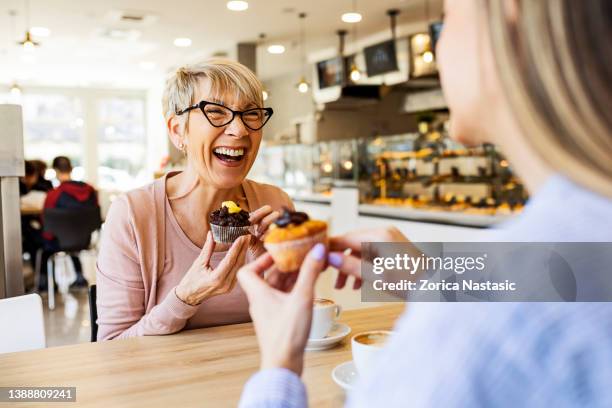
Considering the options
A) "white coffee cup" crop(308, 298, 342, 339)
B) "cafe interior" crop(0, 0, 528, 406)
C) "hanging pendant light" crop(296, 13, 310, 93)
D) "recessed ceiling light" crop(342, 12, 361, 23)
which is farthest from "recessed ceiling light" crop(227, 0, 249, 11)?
"white coffee cup" crop(308, 298, 342, 339)

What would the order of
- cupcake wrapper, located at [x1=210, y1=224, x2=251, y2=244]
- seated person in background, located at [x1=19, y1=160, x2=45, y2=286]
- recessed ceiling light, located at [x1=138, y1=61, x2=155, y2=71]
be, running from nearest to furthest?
cupcake wrapper, located at [x1=210, y1=224, x2=251, y2=244]
seated person in background, located at [x1=19, y1=160, x2=45, y2=286]
recessed ceiling light, located at [x1=138, y1=61, x2=155, y2=71]

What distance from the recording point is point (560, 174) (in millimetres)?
563

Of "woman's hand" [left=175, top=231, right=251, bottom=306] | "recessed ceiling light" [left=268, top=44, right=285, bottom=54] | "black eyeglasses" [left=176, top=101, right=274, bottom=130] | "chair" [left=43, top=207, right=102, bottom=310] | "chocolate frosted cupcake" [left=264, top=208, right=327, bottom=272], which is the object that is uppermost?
"recessed ceiling light" [left=268, top=44, right=285, bottom=54]

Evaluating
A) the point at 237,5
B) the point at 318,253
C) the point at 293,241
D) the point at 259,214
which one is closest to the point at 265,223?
the point at 259,214

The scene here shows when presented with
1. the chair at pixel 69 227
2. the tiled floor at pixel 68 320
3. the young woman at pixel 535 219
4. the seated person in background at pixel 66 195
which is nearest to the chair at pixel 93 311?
the young woman at pixel 535 219

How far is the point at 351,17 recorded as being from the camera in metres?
7.57

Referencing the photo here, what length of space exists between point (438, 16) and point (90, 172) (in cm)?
1003

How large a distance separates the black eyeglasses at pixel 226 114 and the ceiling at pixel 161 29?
17.8 ft

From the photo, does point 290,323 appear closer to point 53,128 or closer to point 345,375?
point 345,375

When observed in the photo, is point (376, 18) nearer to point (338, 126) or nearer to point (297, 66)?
point (338, 126)

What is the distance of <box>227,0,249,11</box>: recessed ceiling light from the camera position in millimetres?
6859

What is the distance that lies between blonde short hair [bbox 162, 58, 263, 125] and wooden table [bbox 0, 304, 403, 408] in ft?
2.42

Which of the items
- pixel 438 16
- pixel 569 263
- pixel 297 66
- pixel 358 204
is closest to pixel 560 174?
pixel 569 263

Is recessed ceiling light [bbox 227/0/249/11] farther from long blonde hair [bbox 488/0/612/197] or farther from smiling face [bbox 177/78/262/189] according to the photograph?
long blonde hair [bbox 488/0/612/197]
